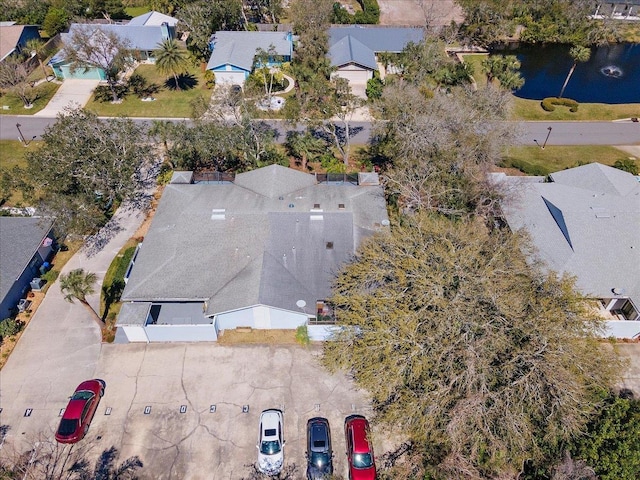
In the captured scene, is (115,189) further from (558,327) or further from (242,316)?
(558,327)

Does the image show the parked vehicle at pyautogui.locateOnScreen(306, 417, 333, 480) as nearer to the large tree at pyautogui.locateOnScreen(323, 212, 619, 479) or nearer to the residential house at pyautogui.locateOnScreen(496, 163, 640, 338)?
the large tree at pyautogui.locateOnScreen(323, 212, 619, 479)

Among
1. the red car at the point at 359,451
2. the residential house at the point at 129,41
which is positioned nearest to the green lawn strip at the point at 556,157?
the red car at the point at 359,451

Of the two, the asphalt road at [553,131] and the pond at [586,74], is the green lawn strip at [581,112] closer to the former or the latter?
the asphalt road at [553,131]

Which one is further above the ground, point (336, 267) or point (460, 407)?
point (460, 407)

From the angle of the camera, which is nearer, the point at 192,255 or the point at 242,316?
the point at 242,316

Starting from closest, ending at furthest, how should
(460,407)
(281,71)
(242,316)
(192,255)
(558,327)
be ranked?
1. (460,407)
2. (558,327)
3. (242,316)
4. (192,255)
5. (281,71)

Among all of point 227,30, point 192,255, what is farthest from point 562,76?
point 192,255

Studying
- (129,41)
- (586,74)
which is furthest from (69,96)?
(586,74)
